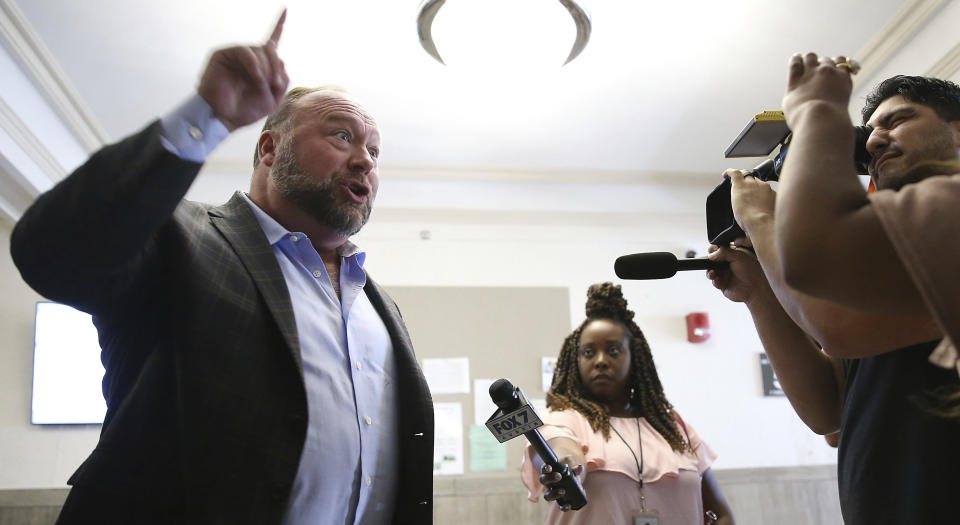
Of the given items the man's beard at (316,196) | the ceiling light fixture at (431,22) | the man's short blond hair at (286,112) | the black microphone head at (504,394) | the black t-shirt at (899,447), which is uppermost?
the ceiling light fixture at (431,22)

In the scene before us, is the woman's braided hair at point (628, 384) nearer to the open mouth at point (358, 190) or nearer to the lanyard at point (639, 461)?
the lanyard at point (639, 461)

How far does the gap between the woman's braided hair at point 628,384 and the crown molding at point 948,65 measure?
1.51 meters

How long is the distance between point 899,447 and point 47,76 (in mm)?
3275

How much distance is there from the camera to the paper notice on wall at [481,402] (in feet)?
11.9

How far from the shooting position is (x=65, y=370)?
11.3 feet

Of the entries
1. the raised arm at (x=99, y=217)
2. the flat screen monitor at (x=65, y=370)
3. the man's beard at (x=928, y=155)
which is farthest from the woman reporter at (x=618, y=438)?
the flat screen monitor at (x=65, y=370)

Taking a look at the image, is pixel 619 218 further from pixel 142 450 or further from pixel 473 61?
pixel 142 450

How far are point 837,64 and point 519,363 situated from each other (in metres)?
3.07

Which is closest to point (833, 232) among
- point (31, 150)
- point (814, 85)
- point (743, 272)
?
point (814, 85)

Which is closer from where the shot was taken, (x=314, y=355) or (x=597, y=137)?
(x=314, y=355)

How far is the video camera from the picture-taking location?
3.27 ft

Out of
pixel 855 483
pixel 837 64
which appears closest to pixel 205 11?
pixel 837 64

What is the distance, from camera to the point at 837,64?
772 millimetres

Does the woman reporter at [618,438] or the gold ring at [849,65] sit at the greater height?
the gold ring at [849,65]
